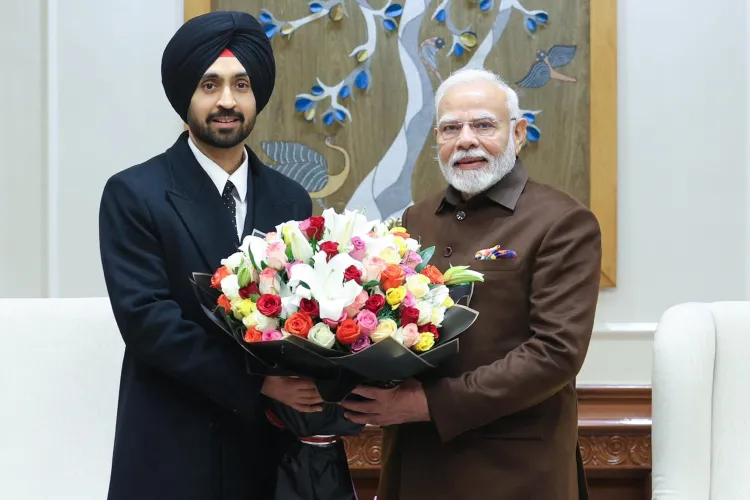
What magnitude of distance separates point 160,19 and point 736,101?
229cm

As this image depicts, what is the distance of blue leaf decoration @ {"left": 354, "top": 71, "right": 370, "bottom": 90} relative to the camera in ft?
9.78

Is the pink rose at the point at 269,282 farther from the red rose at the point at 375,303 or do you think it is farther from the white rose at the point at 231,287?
the red rose at the point at 375,303

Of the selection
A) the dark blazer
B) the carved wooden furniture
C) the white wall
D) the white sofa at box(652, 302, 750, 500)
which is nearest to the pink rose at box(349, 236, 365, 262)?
the dark blazer

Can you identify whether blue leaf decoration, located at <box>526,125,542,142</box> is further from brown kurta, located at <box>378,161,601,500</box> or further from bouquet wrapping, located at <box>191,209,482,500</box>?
bouquet wrapping, located at <box>191,209,482,500</box>

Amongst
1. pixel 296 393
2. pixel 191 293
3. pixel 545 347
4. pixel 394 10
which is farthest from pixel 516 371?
pixel 394 10

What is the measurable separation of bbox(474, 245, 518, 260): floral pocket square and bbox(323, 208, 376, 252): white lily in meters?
0.36

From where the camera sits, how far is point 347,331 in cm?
141

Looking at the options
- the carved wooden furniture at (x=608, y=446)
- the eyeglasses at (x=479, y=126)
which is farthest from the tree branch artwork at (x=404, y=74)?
the eyeglasses at (x=479, y=126)

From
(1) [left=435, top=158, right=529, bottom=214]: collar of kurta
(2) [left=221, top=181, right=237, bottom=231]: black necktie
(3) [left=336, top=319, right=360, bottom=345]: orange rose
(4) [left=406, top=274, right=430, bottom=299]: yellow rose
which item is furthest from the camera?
(1) [left=435, top=158, right=529, bottom=214]: collar of kurta

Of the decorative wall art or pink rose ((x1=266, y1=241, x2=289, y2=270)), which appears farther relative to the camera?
the decorative wall art

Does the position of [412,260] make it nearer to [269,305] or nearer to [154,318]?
[269,305]

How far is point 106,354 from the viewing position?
7.29ft

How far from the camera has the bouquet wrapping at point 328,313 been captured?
1.43 meters

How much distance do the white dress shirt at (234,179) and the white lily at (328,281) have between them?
332 millimetres
